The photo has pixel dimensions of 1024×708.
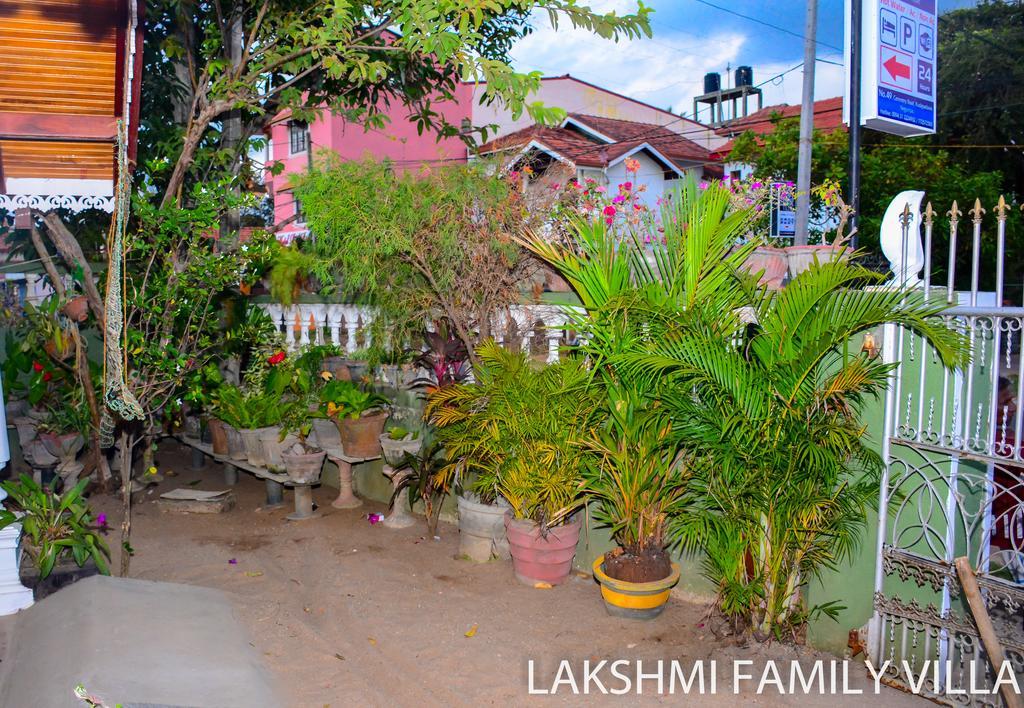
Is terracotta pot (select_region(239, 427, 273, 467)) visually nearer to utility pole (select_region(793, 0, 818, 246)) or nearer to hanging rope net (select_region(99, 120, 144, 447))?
hanging rope net (select_region(99, 120, 144, 447))

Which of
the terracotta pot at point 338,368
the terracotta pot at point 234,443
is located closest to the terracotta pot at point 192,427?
the terracotta pot at point 234,443

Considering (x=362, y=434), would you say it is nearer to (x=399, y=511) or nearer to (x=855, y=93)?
(x=399, y=511)

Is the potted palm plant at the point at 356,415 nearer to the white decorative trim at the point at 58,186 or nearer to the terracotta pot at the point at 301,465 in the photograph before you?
the terracotta pot at the point at 301,465

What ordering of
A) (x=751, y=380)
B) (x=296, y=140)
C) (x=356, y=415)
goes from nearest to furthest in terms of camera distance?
(x=751, y=380)
(x=356, y=415)
(x=296, y=140)

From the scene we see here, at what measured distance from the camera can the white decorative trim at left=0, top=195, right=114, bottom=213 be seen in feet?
14.2

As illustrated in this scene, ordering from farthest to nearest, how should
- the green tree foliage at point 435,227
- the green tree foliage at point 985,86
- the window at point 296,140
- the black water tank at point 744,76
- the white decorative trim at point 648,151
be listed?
the black water tank at point 744,76
the window at point 296,140
the white decorative trim at point 648,151
the green tree foliage at point 985,86
the green tree foliage at point 435,227

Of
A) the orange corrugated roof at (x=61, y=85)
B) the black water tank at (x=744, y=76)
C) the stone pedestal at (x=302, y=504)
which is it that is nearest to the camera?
the orange corrugated roof at (x=61, y=85)

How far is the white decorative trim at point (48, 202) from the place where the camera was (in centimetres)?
434

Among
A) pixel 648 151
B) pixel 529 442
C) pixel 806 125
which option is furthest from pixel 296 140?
pixel 529 442

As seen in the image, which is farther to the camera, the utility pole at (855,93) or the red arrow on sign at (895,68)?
the red arrow on sign at (895,68)

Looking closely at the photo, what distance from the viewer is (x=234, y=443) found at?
7.05 meters

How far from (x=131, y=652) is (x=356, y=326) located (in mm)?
4063

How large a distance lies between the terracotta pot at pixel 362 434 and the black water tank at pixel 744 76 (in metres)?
27.7

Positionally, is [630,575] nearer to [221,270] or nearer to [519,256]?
[519,256]
